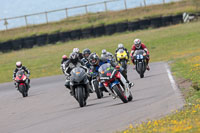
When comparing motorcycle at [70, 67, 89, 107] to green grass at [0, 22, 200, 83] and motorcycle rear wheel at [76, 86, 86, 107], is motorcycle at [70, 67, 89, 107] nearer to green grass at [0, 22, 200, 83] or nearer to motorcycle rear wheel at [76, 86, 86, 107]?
motorcycle rear wheel at [76, 86, 86, 107]

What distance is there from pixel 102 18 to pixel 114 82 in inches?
1612

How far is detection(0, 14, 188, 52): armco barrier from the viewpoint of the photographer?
47.9 m

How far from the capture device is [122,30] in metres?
48.2

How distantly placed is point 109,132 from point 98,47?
1414 inches

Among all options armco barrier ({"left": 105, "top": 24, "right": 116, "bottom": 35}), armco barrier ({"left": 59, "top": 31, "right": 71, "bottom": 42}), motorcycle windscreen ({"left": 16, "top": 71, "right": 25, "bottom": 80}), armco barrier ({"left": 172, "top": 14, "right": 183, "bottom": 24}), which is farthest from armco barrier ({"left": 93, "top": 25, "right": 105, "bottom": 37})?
motorcycle windscreen ({"left": 16, "top": 71, "right": 25, "bottom": 80})

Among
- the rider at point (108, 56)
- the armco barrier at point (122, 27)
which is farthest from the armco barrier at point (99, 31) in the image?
the rider at point (108, 56)

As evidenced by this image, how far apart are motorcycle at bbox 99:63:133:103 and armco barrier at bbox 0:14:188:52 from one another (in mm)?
34156

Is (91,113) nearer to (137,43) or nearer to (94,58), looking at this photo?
(94,58)

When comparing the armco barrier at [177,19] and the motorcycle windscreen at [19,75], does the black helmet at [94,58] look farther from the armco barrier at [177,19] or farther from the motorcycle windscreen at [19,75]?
the armco barrier at [177,19]

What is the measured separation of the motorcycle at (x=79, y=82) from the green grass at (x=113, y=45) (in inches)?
1008

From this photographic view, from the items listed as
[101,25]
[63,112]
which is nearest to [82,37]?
[101,25]

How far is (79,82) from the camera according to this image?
47.0ft

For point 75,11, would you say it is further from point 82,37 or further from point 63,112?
point 63,112

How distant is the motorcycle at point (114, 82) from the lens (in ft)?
44.3
